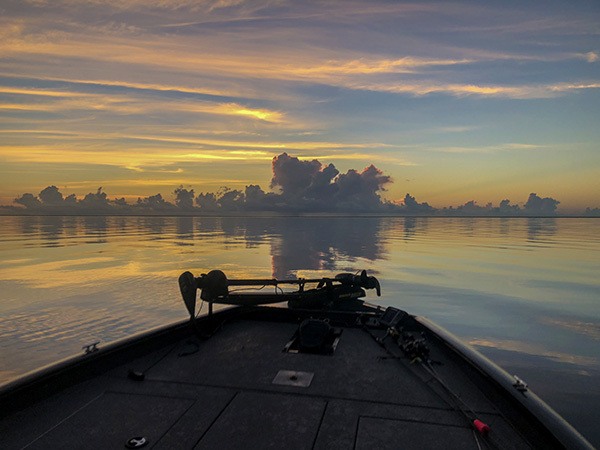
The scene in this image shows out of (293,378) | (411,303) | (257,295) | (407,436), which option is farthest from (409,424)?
(411,303)

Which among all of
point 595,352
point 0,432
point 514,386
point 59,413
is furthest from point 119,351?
point 595,352

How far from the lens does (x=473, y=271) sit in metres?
41.6

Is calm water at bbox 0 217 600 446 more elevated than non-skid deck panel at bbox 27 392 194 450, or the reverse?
non-skid deck panel at bbox 27 392 194 450

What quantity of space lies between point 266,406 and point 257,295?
4.09 meters

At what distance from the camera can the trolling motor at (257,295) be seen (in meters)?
7.75

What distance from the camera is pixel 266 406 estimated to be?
5035 millimetres

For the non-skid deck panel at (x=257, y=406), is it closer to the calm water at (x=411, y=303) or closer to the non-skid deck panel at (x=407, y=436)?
the non-skid deck panel at (x=407, y=436)

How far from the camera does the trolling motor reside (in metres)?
7.75

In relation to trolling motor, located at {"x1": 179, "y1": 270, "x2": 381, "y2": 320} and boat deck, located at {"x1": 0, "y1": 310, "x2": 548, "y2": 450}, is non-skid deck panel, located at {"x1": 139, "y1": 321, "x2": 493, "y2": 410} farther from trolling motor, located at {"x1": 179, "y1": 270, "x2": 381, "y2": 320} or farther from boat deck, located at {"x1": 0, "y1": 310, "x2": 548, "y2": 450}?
trolling motor, located at {"x1": 179, "y1": 270, "x2": 381, "y2": 320}

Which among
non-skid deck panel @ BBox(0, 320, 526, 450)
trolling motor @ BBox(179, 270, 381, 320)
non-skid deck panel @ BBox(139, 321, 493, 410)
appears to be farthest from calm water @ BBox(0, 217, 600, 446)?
non-skid deck panel @ BBox(0, 320, 526, 450)

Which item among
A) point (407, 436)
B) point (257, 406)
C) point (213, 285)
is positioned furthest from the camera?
point (213, 285)

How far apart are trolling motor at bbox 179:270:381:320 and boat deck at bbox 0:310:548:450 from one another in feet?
4.40

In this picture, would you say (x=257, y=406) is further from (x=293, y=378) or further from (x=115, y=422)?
(x=115, y=422)

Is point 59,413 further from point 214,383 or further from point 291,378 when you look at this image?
point 291,378
